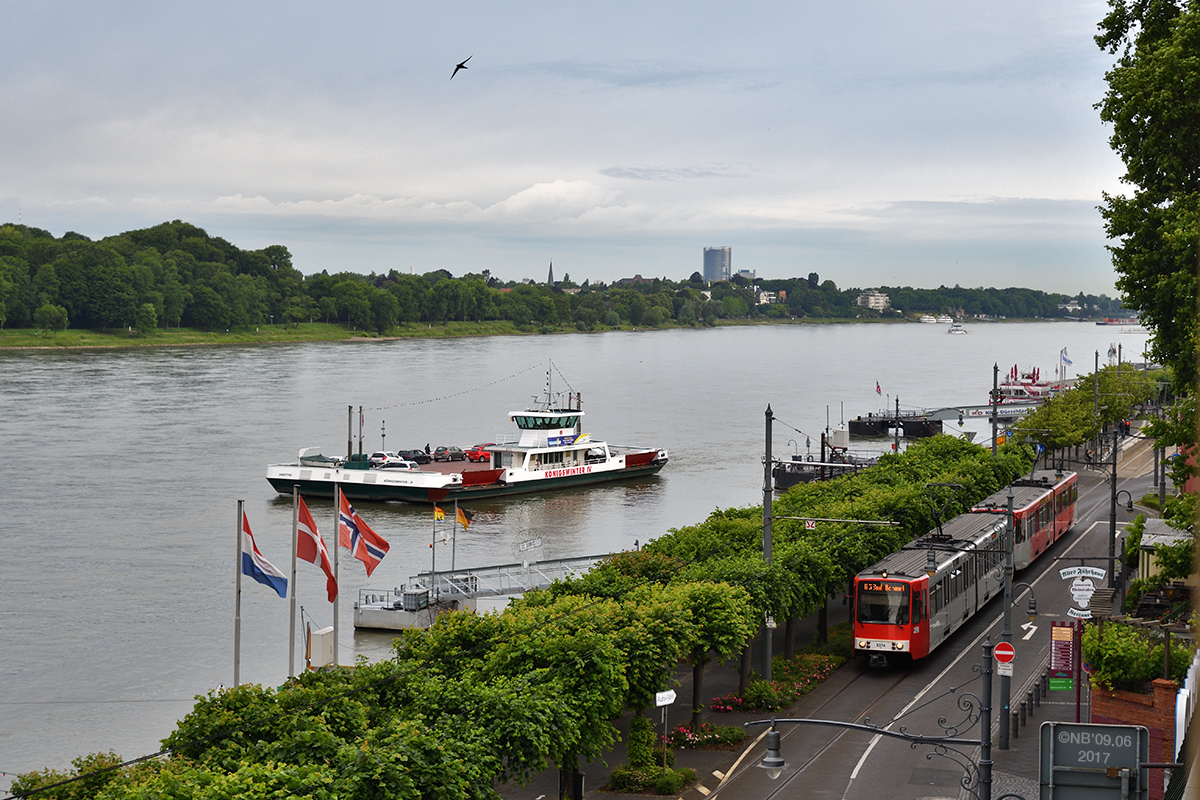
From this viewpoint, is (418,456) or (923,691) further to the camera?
(418,456)

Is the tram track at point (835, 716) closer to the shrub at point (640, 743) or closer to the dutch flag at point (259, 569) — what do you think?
the shrub at point (640, 743)

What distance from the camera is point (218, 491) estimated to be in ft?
202

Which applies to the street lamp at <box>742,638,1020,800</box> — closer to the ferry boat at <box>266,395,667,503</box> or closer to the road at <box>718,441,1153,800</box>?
the road at <box>718,441,1153,800</box>

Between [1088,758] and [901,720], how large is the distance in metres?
19.3

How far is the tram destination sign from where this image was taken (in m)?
7.02

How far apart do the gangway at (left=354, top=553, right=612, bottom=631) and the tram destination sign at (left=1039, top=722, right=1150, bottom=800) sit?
94.1 feet

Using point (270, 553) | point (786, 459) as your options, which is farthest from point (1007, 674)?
point (786, 459)

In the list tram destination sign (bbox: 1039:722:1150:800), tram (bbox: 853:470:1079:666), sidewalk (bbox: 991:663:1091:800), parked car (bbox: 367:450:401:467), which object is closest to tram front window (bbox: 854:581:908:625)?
tram (bbox: 853:470:1079:666)

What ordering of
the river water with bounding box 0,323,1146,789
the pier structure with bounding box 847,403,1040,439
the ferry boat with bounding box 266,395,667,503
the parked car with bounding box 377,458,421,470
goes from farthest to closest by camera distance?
the pier structure with bounding box 847,403,1040,439, the parked car with bounding box 377,458,421,470, the ferry boat with bounding box 266,395,667,503, the river water with bounding box 0,323,1146,789

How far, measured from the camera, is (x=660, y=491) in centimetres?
7025

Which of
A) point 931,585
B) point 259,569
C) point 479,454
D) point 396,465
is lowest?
point 396,465

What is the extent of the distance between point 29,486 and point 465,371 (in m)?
78.7

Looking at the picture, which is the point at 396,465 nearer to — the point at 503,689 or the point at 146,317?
the point at 503,689

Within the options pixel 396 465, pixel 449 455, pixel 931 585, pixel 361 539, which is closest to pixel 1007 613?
pixel 931 585
